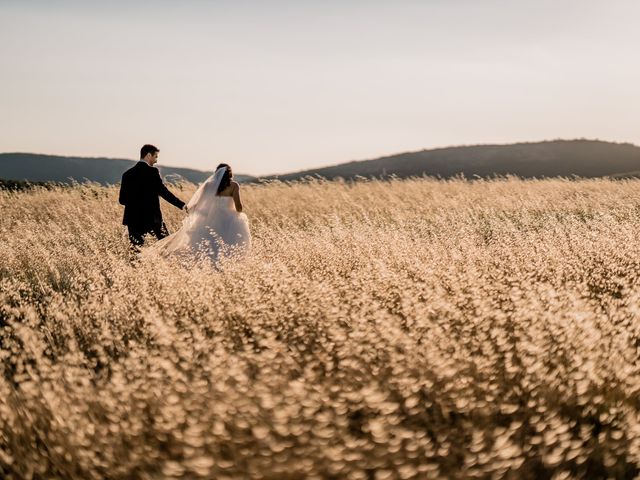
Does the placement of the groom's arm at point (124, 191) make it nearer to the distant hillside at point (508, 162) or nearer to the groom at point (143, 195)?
the groom at point (143, 195)

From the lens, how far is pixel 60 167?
360 ft

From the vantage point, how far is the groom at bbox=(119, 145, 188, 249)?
805cm

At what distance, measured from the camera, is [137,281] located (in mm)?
4816

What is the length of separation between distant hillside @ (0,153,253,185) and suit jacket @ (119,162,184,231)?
95.6m

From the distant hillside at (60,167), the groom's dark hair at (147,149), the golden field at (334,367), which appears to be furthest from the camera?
the distant hillside at (60,167)

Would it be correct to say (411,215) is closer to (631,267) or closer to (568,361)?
(631,267)

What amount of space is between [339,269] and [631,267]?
2570 mm

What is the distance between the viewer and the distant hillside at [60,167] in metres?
104

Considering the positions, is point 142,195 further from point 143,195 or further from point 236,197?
point 236,197

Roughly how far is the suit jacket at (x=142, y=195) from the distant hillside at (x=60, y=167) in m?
95.6

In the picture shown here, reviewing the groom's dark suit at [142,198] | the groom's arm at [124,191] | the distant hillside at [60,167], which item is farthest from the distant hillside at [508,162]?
the groom's arm at [124,191]

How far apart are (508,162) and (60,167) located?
83777 millimetres

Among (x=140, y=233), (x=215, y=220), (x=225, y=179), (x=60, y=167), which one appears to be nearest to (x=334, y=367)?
(x=215, y=220)

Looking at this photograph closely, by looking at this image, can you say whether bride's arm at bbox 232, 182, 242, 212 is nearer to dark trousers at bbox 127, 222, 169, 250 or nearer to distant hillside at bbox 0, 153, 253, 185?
dark trousers at bbox 127, 222, 169, 250
